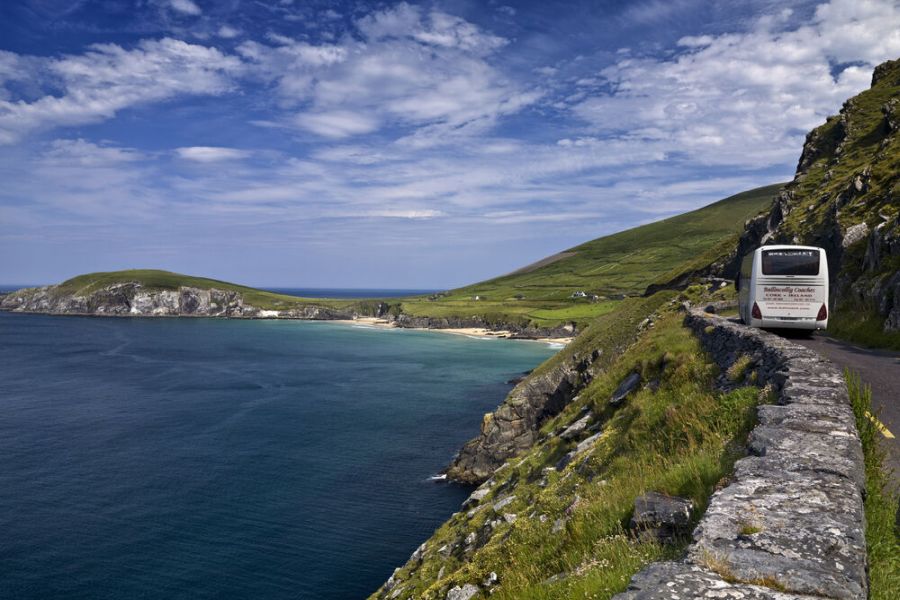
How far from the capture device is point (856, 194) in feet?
150

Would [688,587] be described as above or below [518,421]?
above

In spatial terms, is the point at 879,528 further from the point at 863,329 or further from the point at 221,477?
the point at 221,477

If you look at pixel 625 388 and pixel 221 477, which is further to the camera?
pixel 221 477

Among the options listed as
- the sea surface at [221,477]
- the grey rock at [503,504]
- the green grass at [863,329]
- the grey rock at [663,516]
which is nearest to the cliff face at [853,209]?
the green grass at [863,329]

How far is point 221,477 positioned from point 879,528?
61.0 m

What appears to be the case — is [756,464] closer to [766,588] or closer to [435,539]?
[766,588]

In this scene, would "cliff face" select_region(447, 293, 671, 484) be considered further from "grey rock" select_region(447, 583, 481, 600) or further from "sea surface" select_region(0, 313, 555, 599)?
"grey rock" select_region(447, 583, 481, 600)

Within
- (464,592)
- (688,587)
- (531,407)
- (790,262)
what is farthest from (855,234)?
(688,587)

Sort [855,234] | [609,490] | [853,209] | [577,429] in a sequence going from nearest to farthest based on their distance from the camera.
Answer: [609,490]
[577,429]
[855,234]
[853,209]

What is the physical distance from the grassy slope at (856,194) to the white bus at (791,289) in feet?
10.7

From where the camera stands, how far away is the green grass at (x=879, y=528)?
20.8ft

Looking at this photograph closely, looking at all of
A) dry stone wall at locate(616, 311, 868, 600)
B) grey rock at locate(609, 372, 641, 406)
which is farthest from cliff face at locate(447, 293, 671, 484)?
dry stone wall at locate(616, 311, 868, 600)

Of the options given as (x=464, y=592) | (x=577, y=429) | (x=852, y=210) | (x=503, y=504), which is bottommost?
(x=503, y=504)

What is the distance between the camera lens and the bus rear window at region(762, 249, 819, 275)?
28.1 metres
